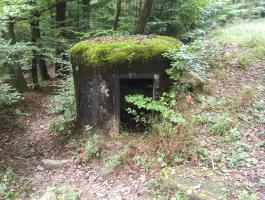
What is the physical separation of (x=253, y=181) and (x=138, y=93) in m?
3.15

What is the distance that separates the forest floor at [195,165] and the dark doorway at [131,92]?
45 centimetres

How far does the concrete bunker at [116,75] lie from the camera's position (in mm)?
6836

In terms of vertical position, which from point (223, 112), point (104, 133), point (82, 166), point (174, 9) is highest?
point (174, 9)

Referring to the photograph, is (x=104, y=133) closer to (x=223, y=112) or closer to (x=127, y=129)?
(x=127, y=129)

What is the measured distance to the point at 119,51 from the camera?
6.91 meters

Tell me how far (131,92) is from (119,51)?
0.98 metres

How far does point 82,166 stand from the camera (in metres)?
6.61

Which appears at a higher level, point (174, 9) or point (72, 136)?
point (174, 9)

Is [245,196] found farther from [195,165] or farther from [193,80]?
[193,80]

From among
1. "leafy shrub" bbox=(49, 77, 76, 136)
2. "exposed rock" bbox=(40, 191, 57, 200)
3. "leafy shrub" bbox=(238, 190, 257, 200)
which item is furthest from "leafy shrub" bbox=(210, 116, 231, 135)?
"leafy shrub" bbox=(49, 77, 76, 136)

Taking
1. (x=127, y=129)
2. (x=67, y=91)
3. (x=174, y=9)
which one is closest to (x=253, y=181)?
(x=127, y=129)

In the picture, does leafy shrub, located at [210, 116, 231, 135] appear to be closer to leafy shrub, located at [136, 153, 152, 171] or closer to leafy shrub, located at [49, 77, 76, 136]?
leafy shrub, located at [136, 153, 152, 171]

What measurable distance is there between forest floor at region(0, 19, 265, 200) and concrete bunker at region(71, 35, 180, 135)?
28.9 inches

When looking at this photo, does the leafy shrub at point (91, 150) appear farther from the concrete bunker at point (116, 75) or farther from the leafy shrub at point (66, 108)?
the leafy shrub at point (66, 108)
